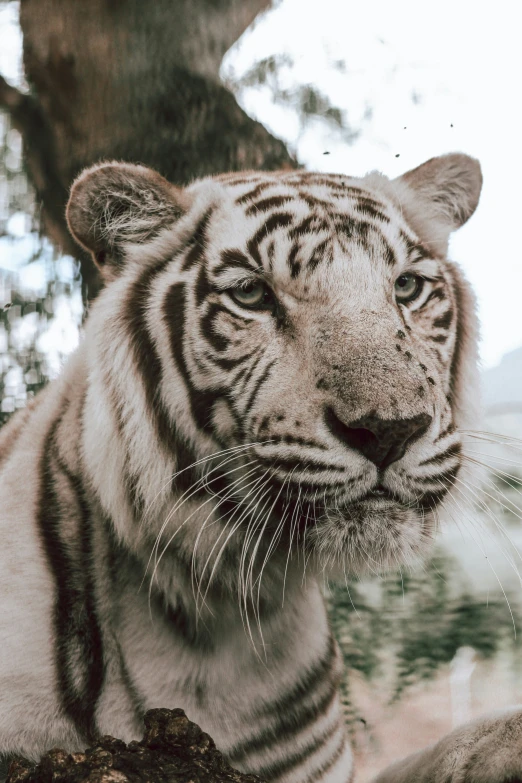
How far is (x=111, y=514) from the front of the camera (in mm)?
1169

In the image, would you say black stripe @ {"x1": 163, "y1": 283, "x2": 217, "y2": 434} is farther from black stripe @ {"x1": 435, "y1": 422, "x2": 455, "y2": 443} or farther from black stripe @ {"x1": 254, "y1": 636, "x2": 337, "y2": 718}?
black stripe @ {"x1": 254, "y1": 636, "x2": 337, "y2": 718}

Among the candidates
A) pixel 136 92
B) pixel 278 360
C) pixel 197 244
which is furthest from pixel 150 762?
pixel 136 92

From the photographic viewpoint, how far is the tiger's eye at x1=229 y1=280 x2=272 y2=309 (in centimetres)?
111

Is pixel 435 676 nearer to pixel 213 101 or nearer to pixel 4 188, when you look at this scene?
pixel 213 101

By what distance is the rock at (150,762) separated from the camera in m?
0.84

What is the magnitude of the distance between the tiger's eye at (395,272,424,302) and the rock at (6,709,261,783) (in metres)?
0.69

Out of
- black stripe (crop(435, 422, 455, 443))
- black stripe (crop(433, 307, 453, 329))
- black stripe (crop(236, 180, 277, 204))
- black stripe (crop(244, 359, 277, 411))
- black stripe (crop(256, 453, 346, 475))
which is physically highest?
black stripe (crop(236, 180, 277, 204))

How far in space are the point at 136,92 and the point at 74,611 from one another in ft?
4.49

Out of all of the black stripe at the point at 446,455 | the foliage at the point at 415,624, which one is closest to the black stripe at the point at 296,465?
the black stripe at the point at 446,455

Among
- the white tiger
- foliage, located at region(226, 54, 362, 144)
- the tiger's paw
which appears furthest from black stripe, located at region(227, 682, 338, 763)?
foliage, located at region(226, 54, 362, 144)

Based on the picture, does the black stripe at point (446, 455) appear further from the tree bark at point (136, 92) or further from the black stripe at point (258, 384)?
the tree bark at point (136, 92)

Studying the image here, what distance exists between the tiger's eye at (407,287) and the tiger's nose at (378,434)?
0.29 m

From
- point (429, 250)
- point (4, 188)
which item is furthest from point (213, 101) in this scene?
point (429, 250)

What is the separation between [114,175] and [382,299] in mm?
468
